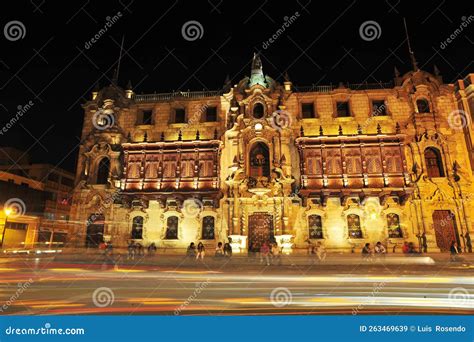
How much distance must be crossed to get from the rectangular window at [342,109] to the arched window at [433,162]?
692 centimetres

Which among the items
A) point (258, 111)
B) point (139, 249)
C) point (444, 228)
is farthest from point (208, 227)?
point (444, 228)

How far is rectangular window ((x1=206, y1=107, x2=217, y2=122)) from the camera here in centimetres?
2684

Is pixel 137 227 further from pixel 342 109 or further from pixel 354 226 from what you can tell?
pixel 342 109

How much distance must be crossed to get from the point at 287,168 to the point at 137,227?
13.1 metres

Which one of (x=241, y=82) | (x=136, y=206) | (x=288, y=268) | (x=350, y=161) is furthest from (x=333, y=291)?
(x=241, y=82)

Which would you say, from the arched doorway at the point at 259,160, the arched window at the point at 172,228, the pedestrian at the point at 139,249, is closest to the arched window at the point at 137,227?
the pedestrian at the point at 139,249

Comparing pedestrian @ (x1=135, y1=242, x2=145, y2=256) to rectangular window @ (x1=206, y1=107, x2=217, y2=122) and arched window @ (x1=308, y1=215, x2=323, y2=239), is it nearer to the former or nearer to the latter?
rectangular window @ (x1=206, y1=107, x2=217, y2=122)

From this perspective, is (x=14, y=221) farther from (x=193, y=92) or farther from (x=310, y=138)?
(x=310, y=138)

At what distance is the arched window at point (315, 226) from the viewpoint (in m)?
22.8

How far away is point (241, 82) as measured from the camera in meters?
26.3

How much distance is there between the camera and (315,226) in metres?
23.0

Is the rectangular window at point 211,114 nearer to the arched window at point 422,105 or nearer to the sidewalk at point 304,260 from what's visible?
the sidewalk at point 304,260

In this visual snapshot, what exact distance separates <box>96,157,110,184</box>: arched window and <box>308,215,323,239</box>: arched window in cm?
1733

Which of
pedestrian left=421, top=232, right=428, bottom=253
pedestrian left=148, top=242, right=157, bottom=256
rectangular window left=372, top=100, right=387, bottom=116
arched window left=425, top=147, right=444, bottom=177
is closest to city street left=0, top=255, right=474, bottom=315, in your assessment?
pedestrian left=148, top=242, right=157, bottom=256
